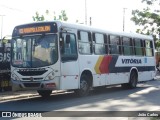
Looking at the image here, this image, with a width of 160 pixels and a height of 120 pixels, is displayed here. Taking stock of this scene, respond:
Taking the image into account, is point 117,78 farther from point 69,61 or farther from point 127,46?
point 69,61

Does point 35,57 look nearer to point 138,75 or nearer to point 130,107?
point 130,107

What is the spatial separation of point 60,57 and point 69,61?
693 millimetres

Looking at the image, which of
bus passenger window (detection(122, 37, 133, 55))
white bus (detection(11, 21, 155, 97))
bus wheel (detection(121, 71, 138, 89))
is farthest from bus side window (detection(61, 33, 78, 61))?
bus wheel (detection(121, 71, 138, 89))

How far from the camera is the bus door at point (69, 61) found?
1573 centimetres

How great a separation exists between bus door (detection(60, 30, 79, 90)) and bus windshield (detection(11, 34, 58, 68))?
0.38 m

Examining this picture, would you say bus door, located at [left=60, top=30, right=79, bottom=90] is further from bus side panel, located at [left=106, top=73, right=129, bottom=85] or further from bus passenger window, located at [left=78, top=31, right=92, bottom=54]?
bus side panel, located at [left=106, top=73, right=129, bottom=85]

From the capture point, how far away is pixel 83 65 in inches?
677

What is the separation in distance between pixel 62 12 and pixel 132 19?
379 inches

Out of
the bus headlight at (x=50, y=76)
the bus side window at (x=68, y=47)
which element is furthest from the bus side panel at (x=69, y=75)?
the bus headlight at (x=50, y=76)

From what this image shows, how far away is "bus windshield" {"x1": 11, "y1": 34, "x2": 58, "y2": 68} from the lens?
1562 cm

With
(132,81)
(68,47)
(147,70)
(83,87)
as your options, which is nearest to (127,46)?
(132,81)

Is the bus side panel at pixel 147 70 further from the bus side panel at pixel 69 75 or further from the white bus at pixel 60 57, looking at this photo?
the bus side panel at pixel 69 75

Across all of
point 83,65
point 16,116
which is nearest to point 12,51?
point 83,65

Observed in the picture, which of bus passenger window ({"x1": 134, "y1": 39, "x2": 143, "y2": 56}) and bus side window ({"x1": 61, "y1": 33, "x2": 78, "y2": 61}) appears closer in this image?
bus side window ({"x1": 61, "y1": 33, "x2": 78, "y2": 61})
